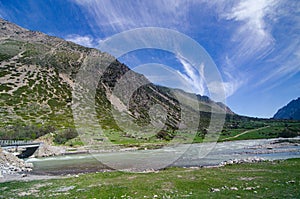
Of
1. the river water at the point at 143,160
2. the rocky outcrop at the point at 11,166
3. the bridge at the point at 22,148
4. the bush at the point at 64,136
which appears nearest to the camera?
the rocky outcrop at the point at 11,166

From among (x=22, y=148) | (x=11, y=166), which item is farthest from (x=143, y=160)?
(x=22, y=148)

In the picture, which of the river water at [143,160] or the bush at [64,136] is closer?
the river water at [143,160]

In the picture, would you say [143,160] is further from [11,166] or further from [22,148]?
[22,148]

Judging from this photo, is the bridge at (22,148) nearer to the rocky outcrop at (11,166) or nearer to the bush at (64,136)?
the bush at (64,136)

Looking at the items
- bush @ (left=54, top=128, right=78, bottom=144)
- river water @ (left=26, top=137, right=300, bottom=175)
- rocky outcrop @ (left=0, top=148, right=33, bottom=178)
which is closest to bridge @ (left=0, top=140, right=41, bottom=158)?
river water @ (left=26, top=137, right=300, bottom=175)

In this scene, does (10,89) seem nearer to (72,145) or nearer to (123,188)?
(72,145)

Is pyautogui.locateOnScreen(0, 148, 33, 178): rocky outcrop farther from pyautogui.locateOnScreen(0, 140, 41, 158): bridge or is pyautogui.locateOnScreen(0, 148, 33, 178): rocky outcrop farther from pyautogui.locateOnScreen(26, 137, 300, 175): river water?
pyautogui.locateOnScreen(0, 140, 41, 158): bridge

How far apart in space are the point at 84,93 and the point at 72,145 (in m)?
108

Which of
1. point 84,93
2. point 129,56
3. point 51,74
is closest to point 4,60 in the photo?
point 51,74

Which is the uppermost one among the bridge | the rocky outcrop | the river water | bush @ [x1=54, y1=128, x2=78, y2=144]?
bush @ [x1=54, y1=128, x2=78, y2=144]

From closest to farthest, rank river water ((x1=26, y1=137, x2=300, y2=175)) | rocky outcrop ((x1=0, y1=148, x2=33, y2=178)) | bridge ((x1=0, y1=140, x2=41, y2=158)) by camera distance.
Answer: rocky outcrop ((x1=0, y1=148, x2=33, y2=178))
river water ((x1=26, y1=137, x2=300, y2=175))
bridge ((x1=0, y1=140, x2=41, y2=158))

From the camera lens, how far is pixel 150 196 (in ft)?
55.1

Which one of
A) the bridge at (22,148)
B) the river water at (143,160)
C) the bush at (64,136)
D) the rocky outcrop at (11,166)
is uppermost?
the bush at (64,136)

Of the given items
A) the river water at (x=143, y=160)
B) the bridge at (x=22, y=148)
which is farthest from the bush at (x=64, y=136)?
the river water at (x=143, y=160)
